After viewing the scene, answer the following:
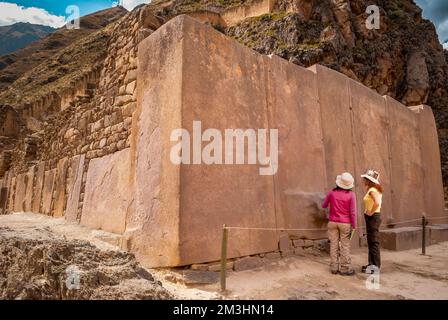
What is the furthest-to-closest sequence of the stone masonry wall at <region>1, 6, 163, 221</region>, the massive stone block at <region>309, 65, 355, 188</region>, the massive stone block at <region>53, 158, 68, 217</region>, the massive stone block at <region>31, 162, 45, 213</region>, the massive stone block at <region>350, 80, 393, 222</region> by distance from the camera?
1. the massive stone block at <region>31, 162, 45, 213</region>
2. the massive stone block at <region>53, 158, 68, 217</region>
3. the massive stone block at <region>350, 80, 393, 222</region>
4. the massive stone block at <region>309, 65, 355, 188</region>
5. the stone masonry wall at <region>1, 6, 163, 221</region>

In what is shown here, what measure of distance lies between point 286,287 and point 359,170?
3939 millimetres

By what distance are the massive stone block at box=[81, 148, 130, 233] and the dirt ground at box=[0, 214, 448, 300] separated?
0.22 m

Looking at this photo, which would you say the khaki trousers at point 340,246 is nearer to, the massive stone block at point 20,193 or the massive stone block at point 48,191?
the massive stone block at point 48,191

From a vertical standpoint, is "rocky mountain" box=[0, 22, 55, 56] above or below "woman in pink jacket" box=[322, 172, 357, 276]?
above

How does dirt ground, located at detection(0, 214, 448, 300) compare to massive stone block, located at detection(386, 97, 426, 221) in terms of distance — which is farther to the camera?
massive stone block, located at detection(386, 97, 426, 221)

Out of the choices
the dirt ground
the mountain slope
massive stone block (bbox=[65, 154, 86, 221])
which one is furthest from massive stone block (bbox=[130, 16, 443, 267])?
the mountain slope

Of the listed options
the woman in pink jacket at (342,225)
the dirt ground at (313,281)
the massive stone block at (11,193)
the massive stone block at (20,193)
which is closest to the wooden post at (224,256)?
the dirt ground at (313,281)

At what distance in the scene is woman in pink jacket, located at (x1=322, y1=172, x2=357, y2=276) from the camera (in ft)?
14.9

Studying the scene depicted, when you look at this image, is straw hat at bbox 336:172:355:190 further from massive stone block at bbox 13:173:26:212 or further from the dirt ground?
massive stone block at bbox 13:173:26:212

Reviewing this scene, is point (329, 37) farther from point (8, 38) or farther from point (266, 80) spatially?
point (8, 38)

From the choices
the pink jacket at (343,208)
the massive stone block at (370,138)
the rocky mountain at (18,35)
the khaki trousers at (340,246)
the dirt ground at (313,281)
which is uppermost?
the rocky mountain at (18,35)

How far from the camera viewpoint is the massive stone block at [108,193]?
16.9ft

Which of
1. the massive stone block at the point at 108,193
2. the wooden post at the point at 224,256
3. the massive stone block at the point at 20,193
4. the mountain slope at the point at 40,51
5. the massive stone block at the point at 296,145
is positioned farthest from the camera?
the mountain slope at the point at 40,51

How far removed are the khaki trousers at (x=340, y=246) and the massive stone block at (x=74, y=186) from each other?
15.3ft
